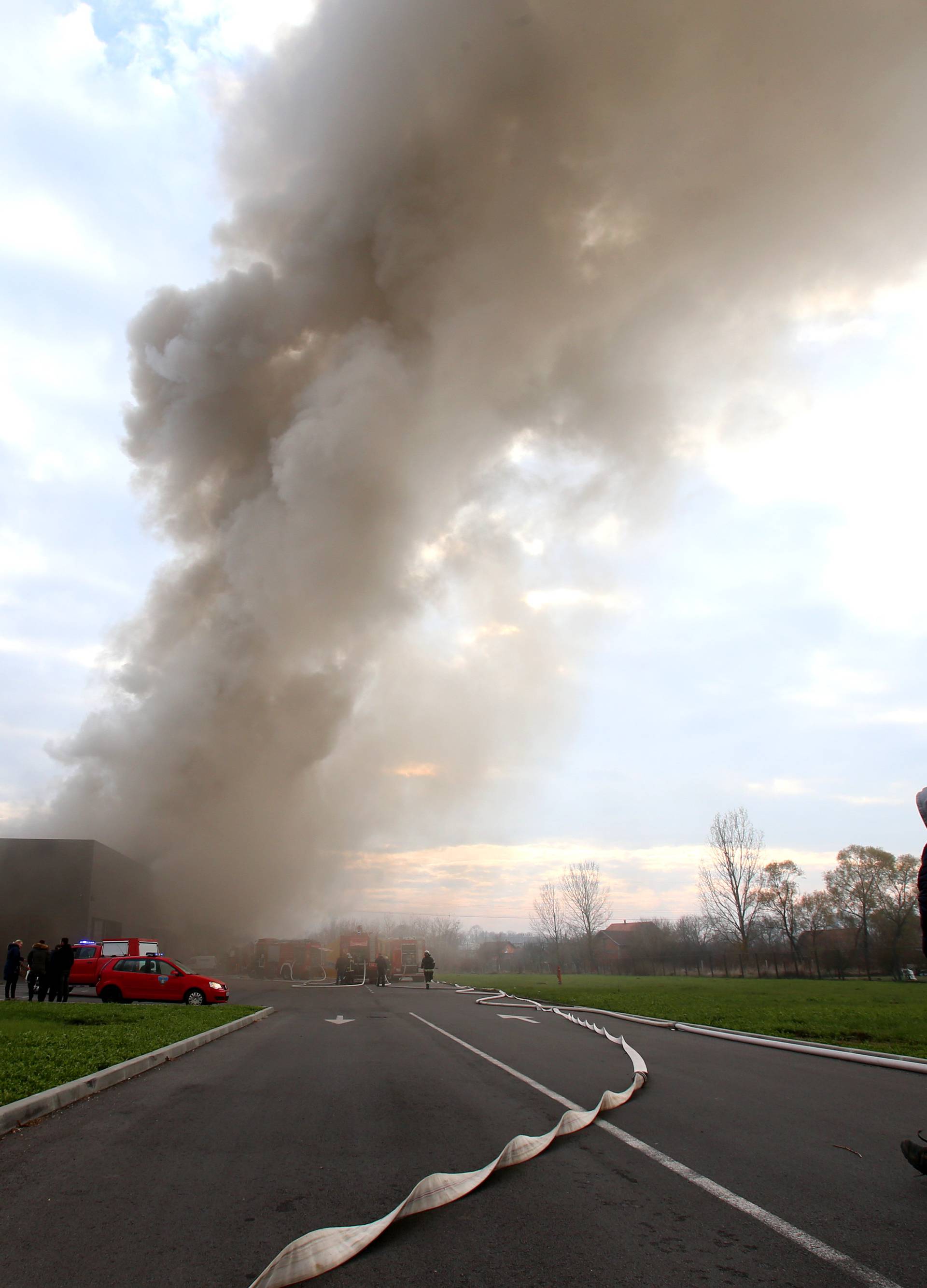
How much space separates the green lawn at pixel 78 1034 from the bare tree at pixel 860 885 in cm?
5293

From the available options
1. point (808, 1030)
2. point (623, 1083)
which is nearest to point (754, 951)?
point (808, 1030)

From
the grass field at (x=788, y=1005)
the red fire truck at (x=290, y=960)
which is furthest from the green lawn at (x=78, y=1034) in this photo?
the red fire truck at (x=290, y=960)

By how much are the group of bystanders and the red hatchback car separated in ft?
4.99

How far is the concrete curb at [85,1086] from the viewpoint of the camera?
551 cm

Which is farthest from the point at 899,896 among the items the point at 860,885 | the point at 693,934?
the point at 693,934

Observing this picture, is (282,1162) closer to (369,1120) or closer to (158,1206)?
(158,1206)

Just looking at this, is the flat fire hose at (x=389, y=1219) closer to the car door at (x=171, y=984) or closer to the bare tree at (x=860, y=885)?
the car door at (x=171, y=984)

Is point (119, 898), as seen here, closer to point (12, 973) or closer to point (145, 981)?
point (145, 981)

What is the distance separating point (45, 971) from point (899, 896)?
185 feet

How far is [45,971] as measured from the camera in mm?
17844

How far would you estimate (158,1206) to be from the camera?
382 centimetres

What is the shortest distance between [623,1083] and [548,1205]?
377 cm

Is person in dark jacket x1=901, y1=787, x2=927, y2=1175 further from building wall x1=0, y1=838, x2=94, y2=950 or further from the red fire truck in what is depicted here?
the red fire truck

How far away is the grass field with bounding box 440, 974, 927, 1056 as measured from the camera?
1186cm
